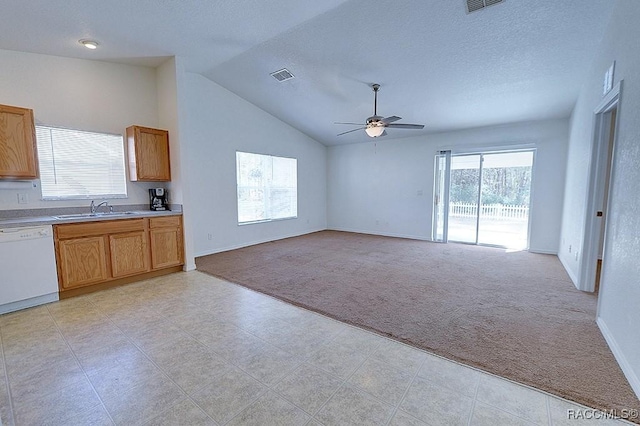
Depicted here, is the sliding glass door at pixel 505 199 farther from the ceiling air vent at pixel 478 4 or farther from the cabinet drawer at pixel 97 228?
the cabinet drawer at pixel 97 228

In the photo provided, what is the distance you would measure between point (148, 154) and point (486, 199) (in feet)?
21.2

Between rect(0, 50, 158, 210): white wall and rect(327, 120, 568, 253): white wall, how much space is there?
197 inches

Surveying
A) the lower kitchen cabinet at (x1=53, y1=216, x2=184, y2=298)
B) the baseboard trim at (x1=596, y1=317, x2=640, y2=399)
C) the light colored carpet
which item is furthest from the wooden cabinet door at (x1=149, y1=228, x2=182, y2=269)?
the baseboard trim at (x1=596, y1=317, x2=640, y2=399)

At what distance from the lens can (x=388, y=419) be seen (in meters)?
1.54

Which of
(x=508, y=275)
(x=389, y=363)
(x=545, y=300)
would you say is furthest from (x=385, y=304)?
(x=508, y=275)

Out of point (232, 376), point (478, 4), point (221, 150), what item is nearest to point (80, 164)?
point (221, 150)

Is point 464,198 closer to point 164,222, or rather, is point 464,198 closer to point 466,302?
point 466,302

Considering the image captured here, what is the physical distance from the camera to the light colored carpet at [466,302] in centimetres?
196

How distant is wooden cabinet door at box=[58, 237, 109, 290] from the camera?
3156 mm

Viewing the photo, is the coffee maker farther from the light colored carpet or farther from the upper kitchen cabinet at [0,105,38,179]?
the upper kitchen cabinet at [0,105,38,179]

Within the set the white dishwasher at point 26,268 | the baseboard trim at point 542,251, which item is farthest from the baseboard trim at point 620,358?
the white dishwasher at point 26,268

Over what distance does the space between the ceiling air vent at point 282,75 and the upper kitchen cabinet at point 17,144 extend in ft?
10.4

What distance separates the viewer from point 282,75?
4.62 m

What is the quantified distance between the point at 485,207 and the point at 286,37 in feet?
17.0
